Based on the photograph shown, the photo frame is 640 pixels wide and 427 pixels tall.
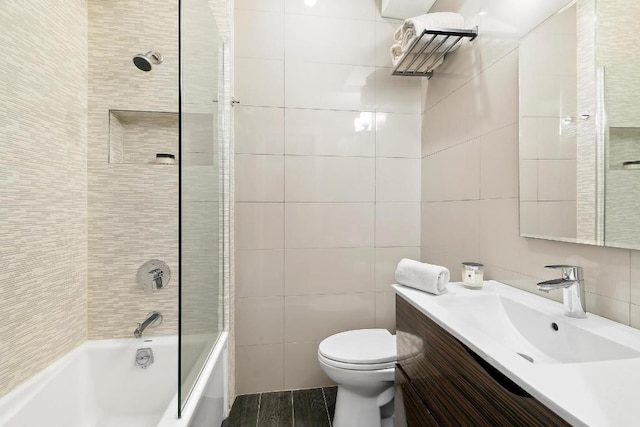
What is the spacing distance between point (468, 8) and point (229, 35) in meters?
1.26

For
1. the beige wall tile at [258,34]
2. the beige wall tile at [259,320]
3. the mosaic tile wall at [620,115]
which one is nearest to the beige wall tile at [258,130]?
the beige wall tile at [258,34]

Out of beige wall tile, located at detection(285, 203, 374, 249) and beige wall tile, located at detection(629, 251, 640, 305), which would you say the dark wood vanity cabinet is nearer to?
beige wall tile, located at detection(629, 251, 640, 305)

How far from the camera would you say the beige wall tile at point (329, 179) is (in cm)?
184

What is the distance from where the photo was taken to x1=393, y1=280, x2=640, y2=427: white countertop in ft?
1.42

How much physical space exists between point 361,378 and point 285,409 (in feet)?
2.00

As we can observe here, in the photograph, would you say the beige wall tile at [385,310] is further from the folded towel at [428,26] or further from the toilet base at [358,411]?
the folded towel at [428,26]

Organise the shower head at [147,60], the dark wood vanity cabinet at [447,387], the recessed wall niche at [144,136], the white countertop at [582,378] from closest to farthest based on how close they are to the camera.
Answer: the white countertop at [582,378] < the dark wood vanity cabinet at [447,387] < the shower head at [147,60] < the recessed wall niche at [144,136]

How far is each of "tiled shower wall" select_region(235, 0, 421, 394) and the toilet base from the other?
0.44 m

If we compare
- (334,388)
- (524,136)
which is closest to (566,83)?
(524,136)

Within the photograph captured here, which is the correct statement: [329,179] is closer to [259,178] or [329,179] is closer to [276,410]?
[259,178]

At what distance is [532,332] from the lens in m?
0.91

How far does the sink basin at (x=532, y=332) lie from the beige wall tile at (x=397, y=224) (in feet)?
2.97

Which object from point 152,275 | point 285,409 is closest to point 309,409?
point 285,409

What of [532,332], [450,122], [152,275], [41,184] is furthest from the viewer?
[450,122]
